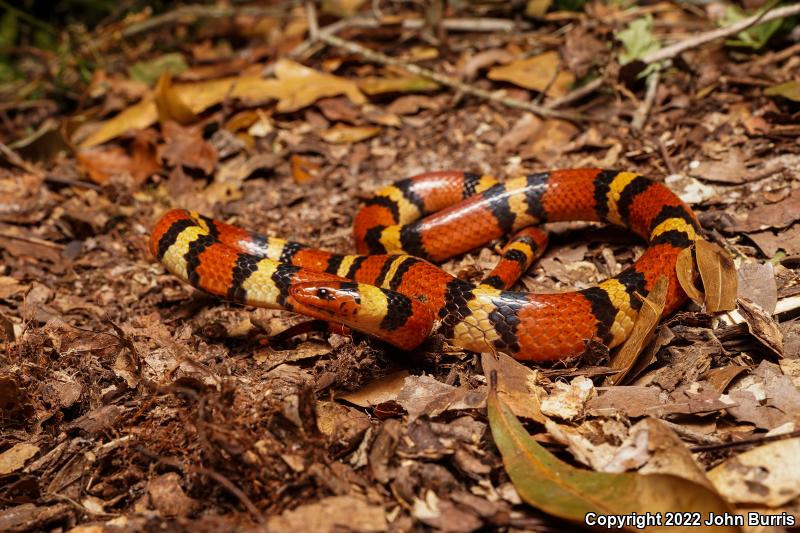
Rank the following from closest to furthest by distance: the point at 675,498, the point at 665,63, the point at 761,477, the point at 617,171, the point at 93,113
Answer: the point at 675,498, the point at 761,477, the point at 617,171, the point at 665,63, the point at 93,113

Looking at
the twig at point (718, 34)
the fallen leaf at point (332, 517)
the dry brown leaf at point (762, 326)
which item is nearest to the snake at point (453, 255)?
the dry brown leaf at point (762, 326)

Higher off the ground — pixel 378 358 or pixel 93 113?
pixel 93 113

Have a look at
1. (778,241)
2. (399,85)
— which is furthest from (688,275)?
(399,85)

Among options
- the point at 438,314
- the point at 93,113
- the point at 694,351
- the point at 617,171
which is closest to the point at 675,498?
the point at 694,351

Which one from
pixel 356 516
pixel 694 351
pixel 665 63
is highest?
pixel 665 63

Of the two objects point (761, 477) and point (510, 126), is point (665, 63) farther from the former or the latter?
point (761, 477)

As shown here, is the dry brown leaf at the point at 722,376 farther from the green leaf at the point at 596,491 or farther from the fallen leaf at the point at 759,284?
the green leaf at the point at 596,491

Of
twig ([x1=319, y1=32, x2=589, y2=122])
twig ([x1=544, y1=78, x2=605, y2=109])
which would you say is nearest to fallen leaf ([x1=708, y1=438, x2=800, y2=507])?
twig ([x1=319, y1=32, x2=589, y2=122])
